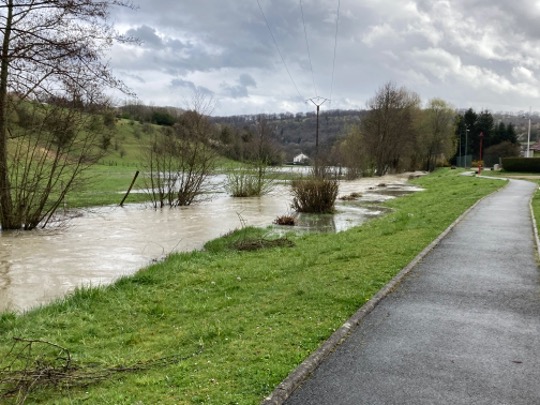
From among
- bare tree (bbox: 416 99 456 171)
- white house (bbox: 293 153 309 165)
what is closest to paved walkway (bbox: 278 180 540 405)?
white house (bbox: 293 153 309 165)

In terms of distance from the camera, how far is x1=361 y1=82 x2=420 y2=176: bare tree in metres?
73.5

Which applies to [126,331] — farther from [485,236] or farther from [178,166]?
[178,166]

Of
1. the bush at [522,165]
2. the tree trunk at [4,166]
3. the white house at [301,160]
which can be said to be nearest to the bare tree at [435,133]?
the white house at [301,160]

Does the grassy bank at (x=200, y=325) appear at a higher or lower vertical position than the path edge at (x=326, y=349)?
lower

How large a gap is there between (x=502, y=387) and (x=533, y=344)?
1.36 m

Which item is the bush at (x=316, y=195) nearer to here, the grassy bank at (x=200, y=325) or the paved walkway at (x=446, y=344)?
the grassy bank at (x=200, y=325)

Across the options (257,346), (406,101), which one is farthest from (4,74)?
(406,101)

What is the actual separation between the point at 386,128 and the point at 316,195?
178ft

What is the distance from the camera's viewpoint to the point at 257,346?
17.2ft

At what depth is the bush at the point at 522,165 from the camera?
52156 millimetres

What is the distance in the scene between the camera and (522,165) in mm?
53312

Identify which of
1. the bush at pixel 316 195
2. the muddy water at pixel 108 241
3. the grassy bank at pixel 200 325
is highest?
the bush at pixel 316 195

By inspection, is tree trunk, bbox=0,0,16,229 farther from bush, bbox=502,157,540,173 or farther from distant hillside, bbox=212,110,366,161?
distant hillside, bbox=212,110,366,161

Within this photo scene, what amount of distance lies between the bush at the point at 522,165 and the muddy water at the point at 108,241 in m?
33.9
